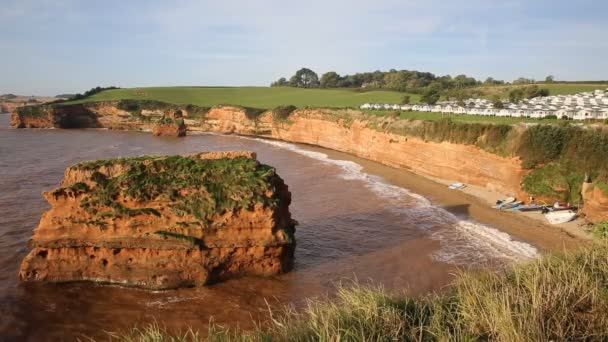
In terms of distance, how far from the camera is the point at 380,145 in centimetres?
4897

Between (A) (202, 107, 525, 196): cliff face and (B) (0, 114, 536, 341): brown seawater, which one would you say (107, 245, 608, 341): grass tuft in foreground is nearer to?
(B) (0, 114, 536, 341): brown seawater

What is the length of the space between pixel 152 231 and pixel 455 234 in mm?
15804

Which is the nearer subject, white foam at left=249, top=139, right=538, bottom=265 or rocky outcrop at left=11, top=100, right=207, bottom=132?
white foam at left=249, top=139, right=538, bottom=265

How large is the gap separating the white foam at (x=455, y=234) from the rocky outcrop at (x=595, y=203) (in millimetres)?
5380

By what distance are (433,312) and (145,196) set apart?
1266 cm

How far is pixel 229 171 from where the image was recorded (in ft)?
59.9

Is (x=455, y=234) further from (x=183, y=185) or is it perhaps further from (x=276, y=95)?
(x=276, y=95)

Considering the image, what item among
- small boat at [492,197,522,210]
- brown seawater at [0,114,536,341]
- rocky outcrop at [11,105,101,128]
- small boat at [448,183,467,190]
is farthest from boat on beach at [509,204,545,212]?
rocky outcrop at [11,105,101,128]

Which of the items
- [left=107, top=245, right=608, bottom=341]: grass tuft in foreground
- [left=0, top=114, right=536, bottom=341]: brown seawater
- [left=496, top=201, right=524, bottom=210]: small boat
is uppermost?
[left=107, top=245, right=608, bottom=341]: grass tuft in foreground

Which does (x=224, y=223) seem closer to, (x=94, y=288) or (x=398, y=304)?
(x=94, y=288)

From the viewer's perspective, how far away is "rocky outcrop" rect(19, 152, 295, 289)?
1672 centimetres

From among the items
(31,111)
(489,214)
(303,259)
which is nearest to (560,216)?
(489,214)

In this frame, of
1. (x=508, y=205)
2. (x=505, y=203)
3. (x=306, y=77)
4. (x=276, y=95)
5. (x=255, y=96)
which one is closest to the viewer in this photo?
(x=508, y=205)

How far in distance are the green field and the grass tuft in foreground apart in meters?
73.2
